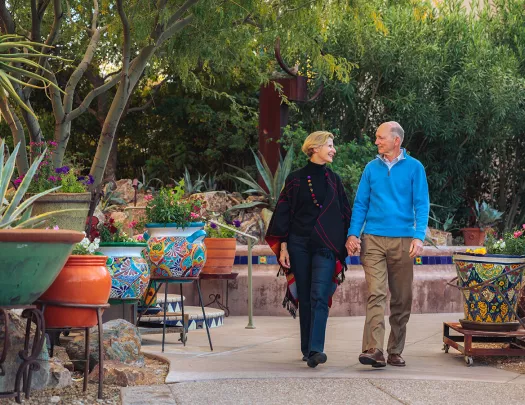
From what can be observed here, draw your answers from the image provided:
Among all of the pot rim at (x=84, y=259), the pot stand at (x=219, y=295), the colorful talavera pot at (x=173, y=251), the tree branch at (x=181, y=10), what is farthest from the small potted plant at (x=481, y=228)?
the pot rim at (x=84, y=259)

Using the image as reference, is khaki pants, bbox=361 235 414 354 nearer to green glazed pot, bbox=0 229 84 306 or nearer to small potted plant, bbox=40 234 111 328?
small potted plant, bbox=40 234 111 328

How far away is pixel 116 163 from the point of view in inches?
697

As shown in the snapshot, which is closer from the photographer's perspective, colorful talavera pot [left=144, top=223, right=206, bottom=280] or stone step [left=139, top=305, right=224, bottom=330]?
colorful talavera pot [left=144, top=223, right=206, bottom=280]

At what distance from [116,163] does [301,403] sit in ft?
41.5

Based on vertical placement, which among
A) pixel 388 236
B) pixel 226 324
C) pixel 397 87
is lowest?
pixel 226 324

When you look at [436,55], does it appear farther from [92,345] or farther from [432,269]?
[92,345]

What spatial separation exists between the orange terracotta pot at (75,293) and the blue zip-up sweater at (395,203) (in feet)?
7.12

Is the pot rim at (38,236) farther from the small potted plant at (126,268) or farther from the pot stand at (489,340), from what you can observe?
the pot stand at (489,340)

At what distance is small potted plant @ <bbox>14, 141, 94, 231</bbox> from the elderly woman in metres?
1.57

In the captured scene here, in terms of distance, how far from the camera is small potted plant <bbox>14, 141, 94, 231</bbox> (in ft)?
24.7

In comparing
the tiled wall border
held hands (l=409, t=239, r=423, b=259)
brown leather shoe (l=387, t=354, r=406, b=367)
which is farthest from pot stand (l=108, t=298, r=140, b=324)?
the tiled wall border

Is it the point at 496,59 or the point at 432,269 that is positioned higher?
the point at 496,59

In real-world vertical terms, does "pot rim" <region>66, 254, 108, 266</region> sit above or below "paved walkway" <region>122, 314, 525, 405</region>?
above

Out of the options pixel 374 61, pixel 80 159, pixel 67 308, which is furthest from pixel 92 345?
pixel 80 159
